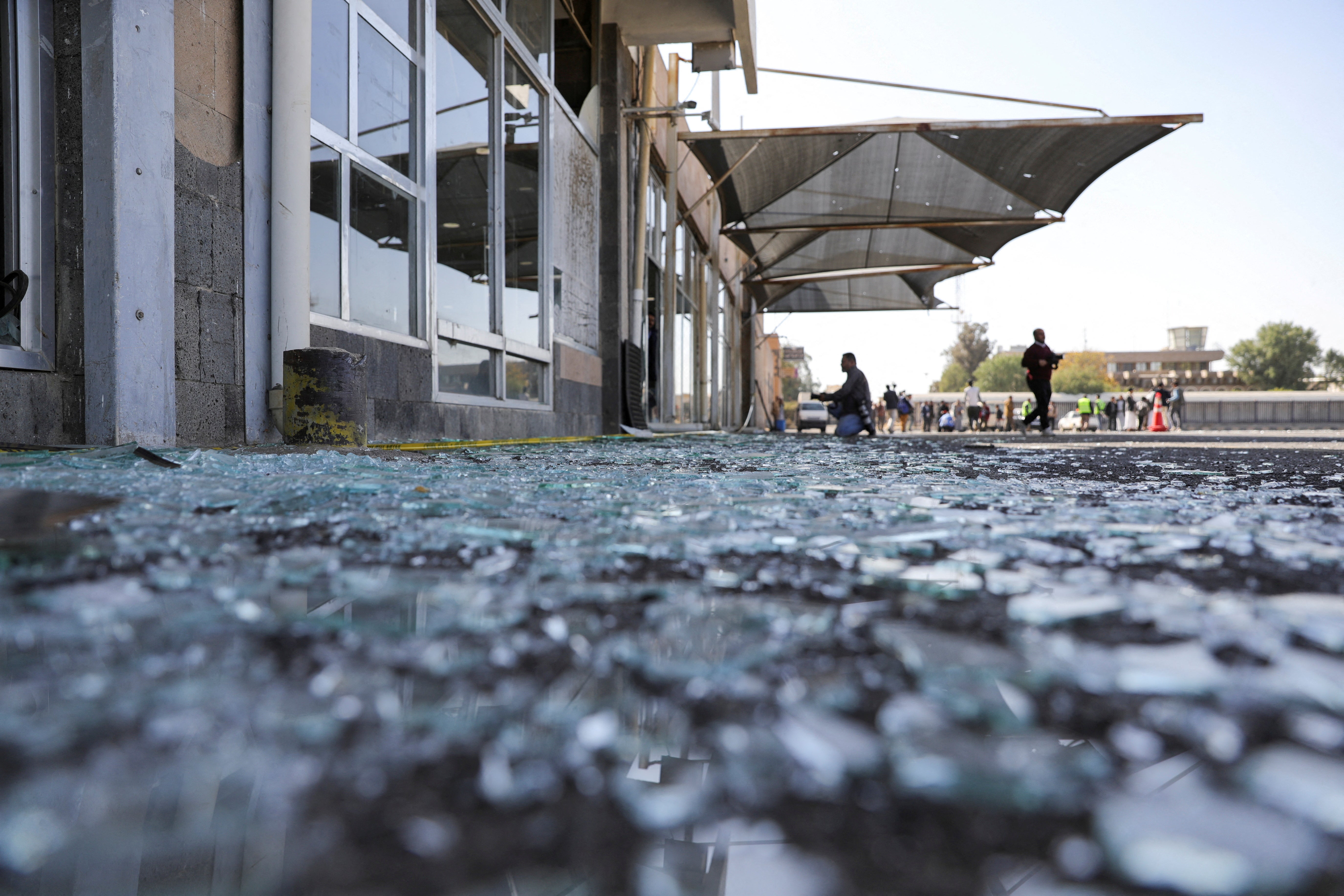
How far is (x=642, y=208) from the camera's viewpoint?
974cm

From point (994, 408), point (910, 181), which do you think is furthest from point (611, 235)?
point (994, 408)

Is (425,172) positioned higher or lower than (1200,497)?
higher

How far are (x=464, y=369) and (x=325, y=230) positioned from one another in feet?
6.24

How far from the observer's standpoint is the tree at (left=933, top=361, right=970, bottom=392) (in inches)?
3206

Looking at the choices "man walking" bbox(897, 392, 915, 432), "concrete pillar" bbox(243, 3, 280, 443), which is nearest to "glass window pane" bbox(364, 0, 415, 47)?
A: "concrete pillar" bbox(243, 3, 280, 443)

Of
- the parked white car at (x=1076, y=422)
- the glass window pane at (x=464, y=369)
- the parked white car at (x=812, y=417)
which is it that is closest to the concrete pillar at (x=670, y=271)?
the glass window pane at (x=464, y=369)

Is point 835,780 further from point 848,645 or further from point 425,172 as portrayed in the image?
point 425,172

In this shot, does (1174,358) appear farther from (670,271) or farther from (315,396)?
(315,396)

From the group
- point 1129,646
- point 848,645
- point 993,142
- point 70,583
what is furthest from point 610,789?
point 993,142

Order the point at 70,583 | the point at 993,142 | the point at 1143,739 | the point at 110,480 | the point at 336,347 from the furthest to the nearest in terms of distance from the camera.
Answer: the point at 993,142 < the point at 336,347 < the point at 110,480 < the point at 70,583 < the point at 1143,739

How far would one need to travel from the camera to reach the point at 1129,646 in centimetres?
58

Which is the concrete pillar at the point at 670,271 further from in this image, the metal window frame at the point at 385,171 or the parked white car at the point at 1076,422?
the parked white car at the point at 1076,422

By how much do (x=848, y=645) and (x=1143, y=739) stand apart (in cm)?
21

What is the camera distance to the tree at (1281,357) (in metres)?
68.3
